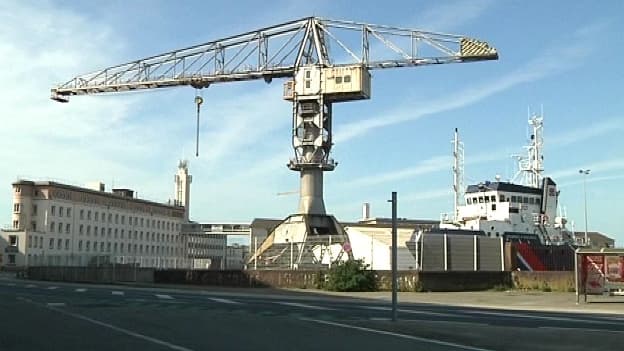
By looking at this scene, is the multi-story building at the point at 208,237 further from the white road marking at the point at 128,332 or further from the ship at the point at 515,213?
the white road marking at the point at 128,332

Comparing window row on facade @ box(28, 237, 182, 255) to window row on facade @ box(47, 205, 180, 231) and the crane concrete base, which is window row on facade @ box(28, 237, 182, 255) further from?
the crane concrete base

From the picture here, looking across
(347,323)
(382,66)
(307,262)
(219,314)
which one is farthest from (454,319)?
(382,66)

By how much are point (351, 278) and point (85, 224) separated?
3879 inches

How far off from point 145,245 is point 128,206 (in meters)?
10.1

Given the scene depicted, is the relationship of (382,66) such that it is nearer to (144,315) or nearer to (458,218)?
(458,218)

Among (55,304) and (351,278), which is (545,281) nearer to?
(351,278)

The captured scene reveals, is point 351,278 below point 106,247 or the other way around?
below

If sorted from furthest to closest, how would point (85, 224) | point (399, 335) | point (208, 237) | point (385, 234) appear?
point (208, 237)
point (85, 224)
point (385, 234)
point (399, 335)

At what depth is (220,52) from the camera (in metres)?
69.8

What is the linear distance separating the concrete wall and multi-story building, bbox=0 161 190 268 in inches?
2687

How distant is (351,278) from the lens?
40.3 meters

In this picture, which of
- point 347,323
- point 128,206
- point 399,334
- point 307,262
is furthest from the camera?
point 128,206

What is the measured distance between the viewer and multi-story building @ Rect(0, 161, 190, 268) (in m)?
115

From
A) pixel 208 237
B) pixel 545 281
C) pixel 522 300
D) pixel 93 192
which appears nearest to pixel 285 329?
pixel 522 300
